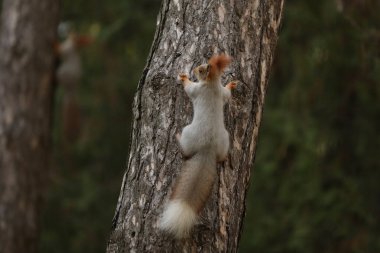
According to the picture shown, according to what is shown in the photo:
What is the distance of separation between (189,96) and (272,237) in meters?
6.11

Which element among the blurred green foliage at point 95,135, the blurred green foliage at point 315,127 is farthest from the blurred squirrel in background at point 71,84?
the blurred green foliage at point 95,135

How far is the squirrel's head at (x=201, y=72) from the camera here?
10.0 feet

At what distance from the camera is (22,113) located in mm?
6996

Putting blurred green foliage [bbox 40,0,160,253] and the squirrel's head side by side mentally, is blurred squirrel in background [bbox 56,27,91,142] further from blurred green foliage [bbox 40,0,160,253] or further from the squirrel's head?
the squirrel's head

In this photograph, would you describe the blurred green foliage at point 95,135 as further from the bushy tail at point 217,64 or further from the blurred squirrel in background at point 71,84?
the bushy tail at point 217,64

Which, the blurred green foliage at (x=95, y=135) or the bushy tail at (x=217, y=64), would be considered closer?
the bushy tail at (x=217, y=64)

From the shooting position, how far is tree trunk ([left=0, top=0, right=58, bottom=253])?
6980mm

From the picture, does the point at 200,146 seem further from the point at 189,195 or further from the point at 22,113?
the point at 22,113

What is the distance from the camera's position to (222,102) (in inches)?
120

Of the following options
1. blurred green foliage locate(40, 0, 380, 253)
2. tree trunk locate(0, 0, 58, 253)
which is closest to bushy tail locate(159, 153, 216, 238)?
blurred green foliage locate(40, 0, 380, 253)

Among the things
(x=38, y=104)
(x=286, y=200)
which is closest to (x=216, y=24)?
(x=38, y=104)

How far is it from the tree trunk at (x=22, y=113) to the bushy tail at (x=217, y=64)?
14.0ft

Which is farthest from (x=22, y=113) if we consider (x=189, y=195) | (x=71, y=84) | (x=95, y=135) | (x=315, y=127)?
(x=189, y=195)

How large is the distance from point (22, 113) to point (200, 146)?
14.3 feet
